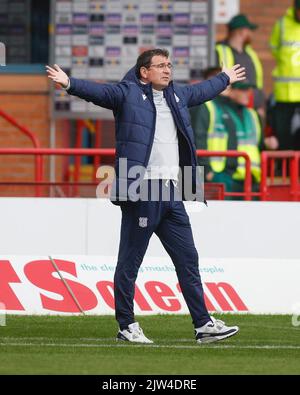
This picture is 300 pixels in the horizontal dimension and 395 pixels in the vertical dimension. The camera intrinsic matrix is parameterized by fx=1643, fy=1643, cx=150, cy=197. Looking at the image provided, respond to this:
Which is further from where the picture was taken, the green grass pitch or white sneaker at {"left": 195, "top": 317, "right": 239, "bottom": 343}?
white sneaker at {"left": 195, "top": 317, "right": 239, "bottom": 343}

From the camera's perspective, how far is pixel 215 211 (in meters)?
15.2

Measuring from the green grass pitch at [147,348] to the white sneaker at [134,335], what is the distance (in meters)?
0.10

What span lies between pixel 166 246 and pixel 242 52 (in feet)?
27.0

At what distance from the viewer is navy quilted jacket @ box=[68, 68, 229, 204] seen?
37.8 feet

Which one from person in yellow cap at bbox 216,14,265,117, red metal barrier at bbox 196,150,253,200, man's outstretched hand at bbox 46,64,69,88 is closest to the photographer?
man's outstretched hand at bbox 46,64,69,88

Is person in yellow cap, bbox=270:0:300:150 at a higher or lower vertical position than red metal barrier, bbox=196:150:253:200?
higher

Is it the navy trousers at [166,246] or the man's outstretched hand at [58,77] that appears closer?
the man's outstretched hand at [58,77]

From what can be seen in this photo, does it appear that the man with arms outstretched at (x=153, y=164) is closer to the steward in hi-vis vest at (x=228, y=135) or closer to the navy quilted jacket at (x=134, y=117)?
the navy quilted jacket at (x=134, y=117)

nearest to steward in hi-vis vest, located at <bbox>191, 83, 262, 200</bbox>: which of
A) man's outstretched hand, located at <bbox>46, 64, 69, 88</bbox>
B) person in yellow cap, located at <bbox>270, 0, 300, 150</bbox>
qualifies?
person in yellow cap, located at <bbox>270, 0, 300, 150</bbox>

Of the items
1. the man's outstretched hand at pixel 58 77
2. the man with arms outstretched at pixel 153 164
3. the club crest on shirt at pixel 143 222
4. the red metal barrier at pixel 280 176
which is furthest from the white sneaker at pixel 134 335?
the red metal barrier at pixel 280 176

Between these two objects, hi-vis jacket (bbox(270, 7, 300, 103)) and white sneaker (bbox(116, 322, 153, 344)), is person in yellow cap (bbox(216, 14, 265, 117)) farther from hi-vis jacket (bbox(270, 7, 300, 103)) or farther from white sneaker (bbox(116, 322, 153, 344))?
white sneaker (bbox(116, 322, 153, 344))

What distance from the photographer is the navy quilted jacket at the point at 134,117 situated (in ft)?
37.8

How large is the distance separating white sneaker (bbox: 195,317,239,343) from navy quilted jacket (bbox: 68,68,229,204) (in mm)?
998

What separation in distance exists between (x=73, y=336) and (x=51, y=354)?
4.06 ft
